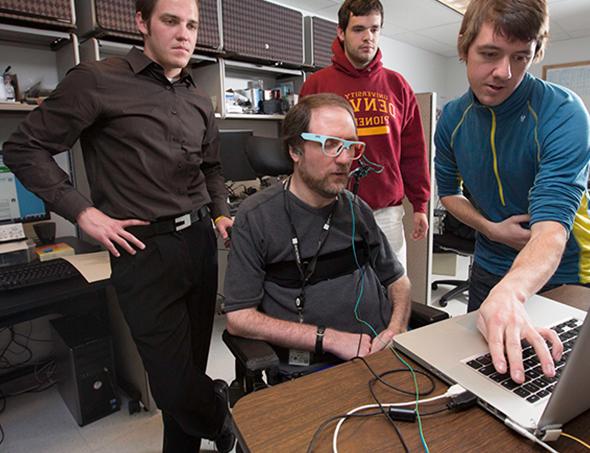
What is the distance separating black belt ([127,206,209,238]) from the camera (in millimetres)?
1455

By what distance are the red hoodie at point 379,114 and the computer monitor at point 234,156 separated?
937 mm

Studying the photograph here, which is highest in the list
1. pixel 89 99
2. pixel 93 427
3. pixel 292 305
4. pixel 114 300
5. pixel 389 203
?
pixel 89 99

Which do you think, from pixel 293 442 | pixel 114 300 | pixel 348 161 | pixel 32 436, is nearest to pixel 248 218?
pixel 348 161

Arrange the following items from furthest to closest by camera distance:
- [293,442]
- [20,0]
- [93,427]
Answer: [93,427] → [20,0] → [293,442]

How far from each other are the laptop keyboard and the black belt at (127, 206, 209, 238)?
108 cm

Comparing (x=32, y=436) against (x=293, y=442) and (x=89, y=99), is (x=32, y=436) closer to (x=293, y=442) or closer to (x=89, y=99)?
(x=89, y=99)

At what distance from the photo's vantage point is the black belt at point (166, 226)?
1.46 metres

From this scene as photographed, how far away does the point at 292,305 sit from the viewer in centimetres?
131

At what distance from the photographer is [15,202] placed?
2.04 m

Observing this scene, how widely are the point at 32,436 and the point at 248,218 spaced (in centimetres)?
157

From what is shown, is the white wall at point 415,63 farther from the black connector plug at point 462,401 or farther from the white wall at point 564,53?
the black connector plug at point 462,401

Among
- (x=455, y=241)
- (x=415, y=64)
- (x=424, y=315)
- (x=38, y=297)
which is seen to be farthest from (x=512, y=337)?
(x=415, y=64)

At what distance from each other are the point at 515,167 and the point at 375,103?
1.02m

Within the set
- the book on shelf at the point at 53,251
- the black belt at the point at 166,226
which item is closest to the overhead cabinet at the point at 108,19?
the book on shelf at the point at 53,251
